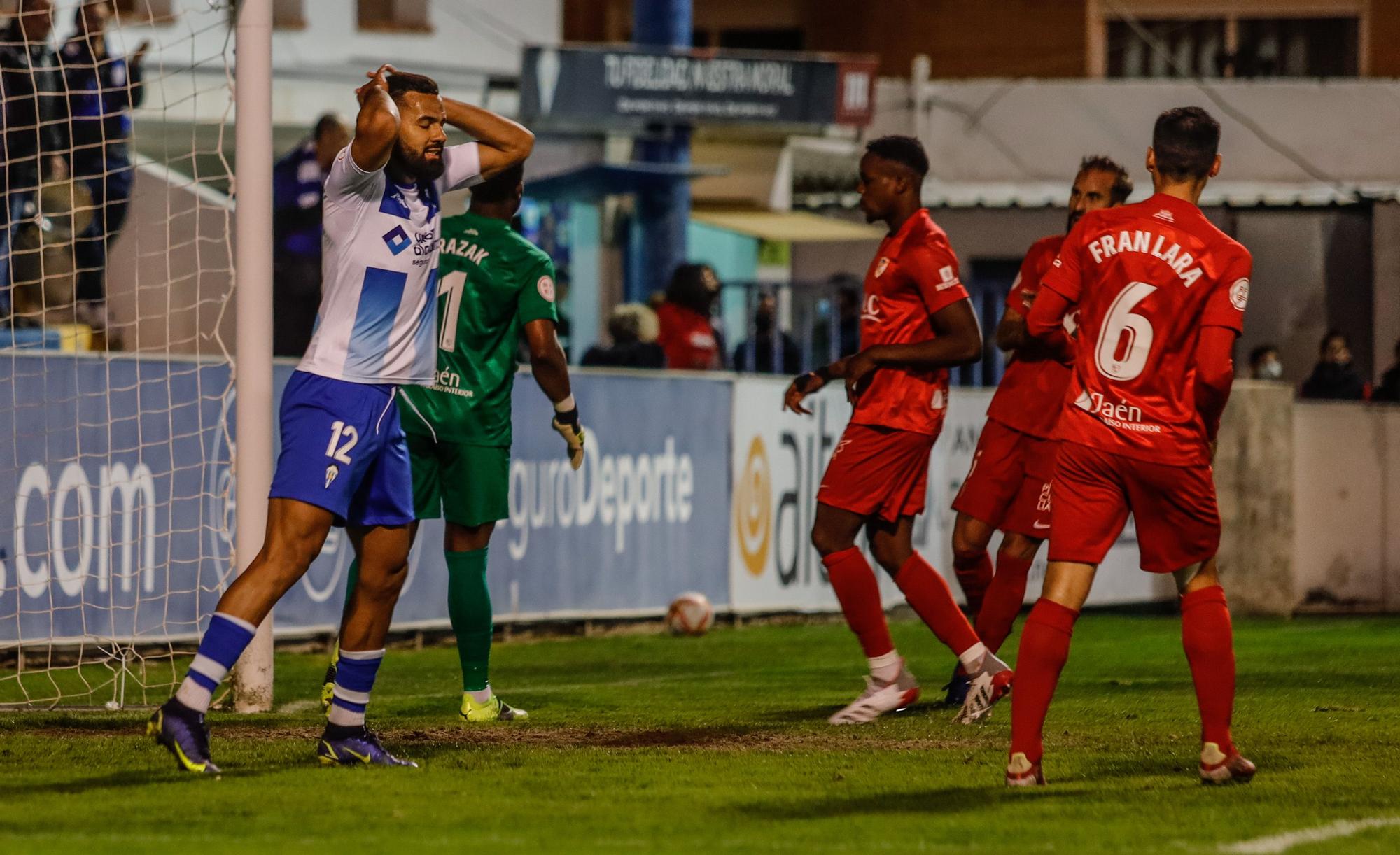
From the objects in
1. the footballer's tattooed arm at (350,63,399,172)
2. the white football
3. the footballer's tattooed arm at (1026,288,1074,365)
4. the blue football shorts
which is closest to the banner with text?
the white football

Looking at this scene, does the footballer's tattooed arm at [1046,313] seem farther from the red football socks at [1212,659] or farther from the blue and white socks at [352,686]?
the blue and white socks at [352,686]

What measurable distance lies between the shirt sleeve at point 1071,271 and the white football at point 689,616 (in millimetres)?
6755

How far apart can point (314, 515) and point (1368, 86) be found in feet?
80.3

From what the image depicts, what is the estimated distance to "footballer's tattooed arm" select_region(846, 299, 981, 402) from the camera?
7.88 m

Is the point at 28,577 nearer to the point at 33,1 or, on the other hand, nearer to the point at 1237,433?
the point at 33,1

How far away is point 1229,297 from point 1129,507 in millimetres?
684

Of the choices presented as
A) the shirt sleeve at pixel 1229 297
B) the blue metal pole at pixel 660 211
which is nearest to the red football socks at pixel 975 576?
the shirt sleeve at pixel 1229 297

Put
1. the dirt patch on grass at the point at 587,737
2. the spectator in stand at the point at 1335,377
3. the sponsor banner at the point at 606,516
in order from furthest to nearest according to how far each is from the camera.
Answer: the spectator in stand at the point at 1335,377, the sponsor banner at the point at 606,516, the dirt patch on grass at the point at 587,737

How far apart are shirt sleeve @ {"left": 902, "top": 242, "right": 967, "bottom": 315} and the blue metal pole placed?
13841 mm

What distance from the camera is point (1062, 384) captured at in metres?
8.43

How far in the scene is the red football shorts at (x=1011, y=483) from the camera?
27.8 feet

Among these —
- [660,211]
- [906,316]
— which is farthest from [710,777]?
[660,211]

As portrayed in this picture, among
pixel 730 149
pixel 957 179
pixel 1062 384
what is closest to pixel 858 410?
pixel 1062 384

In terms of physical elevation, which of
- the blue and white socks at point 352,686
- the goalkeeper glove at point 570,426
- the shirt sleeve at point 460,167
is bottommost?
the blue and white socks at point 352,686
